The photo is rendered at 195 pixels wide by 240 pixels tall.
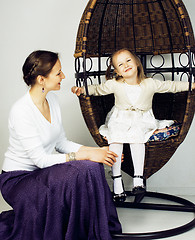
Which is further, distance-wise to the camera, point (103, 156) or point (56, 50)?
point (56, 50)

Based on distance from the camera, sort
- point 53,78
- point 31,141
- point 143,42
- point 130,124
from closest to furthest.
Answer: point 31,141 < point 53,78 < point 130,124 < point 143,42

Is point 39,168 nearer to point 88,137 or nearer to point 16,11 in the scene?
point 88,137

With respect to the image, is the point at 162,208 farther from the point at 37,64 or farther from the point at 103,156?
the point at 37,64

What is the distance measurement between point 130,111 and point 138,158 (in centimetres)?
37

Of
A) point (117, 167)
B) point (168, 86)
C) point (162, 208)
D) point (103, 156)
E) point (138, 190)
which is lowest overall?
point (162, 208)

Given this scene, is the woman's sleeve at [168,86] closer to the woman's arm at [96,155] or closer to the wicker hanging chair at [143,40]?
the wicker hanging chair at [143,40]

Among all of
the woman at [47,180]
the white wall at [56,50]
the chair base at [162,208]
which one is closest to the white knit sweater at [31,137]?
the woman at [47,180]

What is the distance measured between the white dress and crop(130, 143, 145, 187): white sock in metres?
0.04

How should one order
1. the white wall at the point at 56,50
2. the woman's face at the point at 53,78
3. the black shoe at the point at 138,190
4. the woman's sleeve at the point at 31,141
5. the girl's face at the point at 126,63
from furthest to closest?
the white wall at the point at 56,50 → the girl's face at the point at 126,63 → the black shoe at the point at 138,190 → the woman's face at the point at 53,78 → the woman's sleeve at the point at 31,141

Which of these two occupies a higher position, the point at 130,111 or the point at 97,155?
the point at 130,111

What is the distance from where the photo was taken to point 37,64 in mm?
2293

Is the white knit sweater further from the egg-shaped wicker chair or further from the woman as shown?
the egg-shaped wicker chair

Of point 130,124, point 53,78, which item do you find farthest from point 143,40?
point 53,78

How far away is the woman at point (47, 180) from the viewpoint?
2.13 meters
